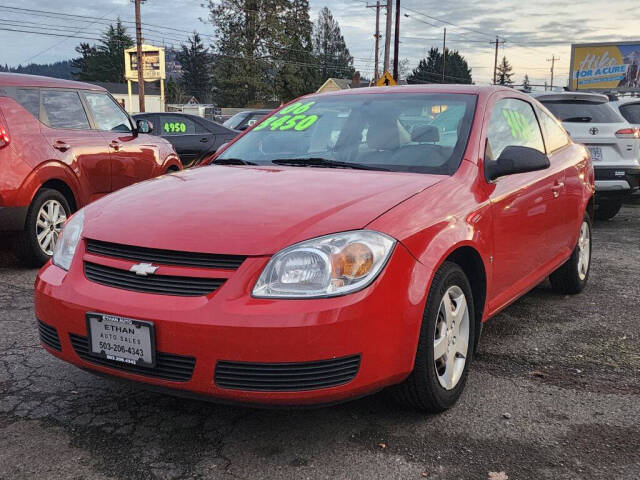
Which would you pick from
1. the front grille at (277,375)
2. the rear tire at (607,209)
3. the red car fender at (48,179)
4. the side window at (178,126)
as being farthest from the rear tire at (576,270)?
the side window at (178,126)

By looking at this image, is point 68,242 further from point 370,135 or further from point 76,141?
point 76,141

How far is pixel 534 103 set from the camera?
473 cm

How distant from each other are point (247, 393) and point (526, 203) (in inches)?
84.6

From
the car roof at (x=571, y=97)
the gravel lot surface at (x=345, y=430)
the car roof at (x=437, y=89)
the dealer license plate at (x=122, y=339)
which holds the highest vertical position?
the car roof at (x=437, y=89)

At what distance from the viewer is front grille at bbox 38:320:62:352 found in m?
2.81

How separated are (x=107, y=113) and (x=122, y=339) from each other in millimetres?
5229

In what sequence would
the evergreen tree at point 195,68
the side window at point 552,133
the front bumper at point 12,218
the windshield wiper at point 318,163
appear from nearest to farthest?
the windshield wiper at point 318,163
the side window at point 552,133
the front bumper at point 12,218
the evergreen tree at point 195,68

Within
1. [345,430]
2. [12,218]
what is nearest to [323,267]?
[345,430]

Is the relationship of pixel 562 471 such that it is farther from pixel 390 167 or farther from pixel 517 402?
pixel 390 167

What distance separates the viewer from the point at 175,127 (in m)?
12.7

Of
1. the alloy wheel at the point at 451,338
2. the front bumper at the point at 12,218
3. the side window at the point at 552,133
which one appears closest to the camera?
the alloy wheel at the point at 451,338

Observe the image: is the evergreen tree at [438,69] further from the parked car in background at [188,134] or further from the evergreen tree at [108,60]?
the parked car in background at [188,134]

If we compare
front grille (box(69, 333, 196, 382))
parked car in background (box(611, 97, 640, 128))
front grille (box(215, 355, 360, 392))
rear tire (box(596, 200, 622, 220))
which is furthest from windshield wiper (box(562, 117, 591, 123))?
front grille (box(69, 333, 196, 382))

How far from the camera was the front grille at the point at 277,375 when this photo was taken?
2.41 meters
